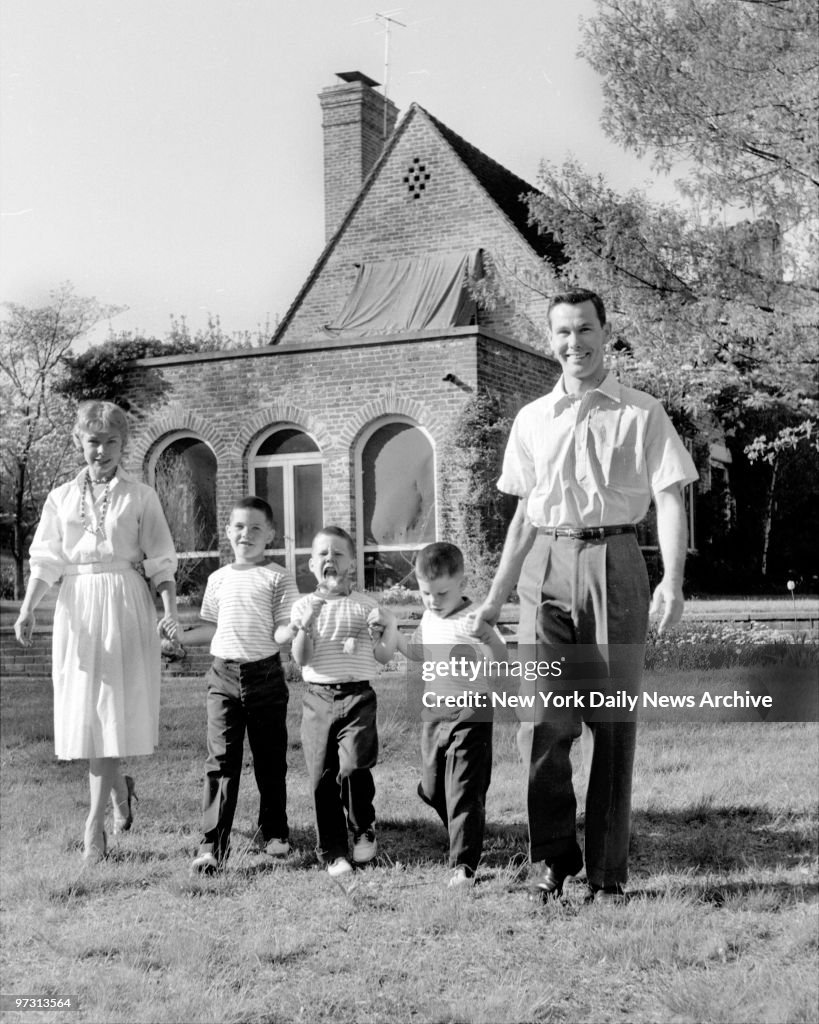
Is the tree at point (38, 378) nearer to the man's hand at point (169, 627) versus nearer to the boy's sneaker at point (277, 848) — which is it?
the man's hand at point (169, 627)

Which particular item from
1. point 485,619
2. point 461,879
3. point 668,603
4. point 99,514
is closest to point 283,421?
point 99,514

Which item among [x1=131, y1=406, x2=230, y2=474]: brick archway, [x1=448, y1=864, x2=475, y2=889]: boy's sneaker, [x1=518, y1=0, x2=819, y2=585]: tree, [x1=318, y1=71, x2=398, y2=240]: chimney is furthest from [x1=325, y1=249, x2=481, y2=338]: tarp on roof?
[x1=448, y1=864, x2=475, y2=889]: boy's sneaker

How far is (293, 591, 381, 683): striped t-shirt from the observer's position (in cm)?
434

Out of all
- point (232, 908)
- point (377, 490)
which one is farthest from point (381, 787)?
point (377, 490)

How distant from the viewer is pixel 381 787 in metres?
5.73

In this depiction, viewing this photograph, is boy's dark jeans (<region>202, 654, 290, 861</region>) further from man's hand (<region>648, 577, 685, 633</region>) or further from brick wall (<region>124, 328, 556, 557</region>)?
brick wall (<region>124, 328, 556, 557</region>)

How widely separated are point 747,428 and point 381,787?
1751 centimetres

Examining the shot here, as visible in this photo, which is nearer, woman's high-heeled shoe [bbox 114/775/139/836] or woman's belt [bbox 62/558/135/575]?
woman's belt [bbox 62/558/135/575]

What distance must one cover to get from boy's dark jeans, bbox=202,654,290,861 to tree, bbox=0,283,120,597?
1538 cm

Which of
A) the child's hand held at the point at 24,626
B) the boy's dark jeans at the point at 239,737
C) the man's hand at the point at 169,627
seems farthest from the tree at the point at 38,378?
the boy's dark jeans at the point at 239,737

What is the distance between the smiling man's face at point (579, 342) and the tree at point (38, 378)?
16.5m

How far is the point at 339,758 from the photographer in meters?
4.36

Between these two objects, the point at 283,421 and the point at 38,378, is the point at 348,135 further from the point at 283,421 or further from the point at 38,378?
the point at 283,421

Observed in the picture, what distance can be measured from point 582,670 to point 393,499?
1233 centimetres
